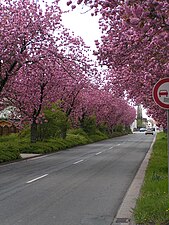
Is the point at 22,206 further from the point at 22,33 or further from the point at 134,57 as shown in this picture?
the point at 22,33

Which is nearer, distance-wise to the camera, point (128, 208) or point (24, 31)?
point (128, 208)

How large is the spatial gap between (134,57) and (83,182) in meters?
5.27

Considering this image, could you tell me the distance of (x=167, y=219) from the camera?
714 cm

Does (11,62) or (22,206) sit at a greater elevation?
(11,62)

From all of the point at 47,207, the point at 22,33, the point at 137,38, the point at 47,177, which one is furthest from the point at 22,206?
the point at 22,33

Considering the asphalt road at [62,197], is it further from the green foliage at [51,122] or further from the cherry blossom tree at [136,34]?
the green foliage at [51,122]

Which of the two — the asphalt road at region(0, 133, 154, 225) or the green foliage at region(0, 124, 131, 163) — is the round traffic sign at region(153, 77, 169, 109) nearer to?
the asphalt road at region(0, 133, 154, 225)

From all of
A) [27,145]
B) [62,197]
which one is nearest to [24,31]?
[62,197]

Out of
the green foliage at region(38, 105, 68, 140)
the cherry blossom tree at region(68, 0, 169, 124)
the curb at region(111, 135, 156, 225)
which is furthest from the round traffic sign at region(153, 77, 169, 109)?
the green foliage at region(38, 105, 68, 140)

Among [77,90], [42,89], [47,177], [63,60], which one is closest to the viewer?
[47,177]

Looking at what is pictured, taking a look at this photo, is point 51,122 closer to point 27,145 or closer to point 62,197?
point 27,145

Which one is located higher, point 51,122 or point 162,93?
point 51,122

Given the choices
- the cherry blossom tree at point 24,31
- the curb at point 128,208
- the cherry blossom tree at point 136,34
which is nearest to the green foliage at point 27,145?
the cherry blossom tree at point 24,31

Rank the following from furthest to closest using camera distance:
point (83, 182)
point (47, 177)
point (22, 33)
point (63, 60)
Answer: point (63, 60) < point (22, 33) < point (47, 177) < point (83, 182)
